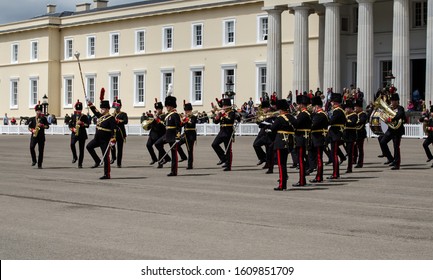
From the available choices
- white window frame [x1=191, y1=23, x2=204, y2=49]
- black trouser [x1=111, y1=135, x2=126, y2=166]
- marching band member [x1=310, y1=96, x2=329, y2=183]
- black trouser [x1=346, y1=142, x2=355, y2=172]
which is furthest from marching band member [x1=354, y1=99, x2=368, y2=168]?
white window frame [x1=191, y1=23, x2=204, y2=49]

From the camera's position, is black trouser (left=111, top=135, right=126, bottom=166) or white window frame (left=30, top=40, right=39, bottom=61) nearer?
black trouser (left=111, top=135, right=126, bottom=166)

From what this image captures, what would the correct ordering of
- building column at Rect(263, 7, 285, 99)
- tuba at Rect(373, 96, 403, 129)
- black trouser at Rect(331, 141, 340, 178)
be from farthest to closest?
building column at Rect(263, 7, 285, 99) → tuba at Rect(373, 96, 403, 129) → black trouser at Rect(331, 141, 340, 178)

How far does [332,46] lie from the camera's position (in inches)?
2037

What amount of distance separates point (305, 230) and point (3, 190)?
27.8 ft

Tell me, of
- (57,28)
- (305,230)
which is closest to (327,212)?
(305,230)

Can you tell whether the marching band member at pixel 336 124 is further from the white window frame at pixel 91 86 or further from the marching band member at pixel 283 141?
the white window frame at pixel 91 86

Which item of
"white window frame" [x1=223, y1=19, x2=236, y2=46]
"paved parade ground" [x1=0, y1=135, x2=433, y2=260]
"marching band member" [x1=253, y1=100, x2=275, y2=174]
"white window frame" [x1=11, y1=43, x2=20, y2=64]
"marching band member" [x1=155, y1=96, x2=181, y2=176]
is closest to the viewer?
"paved parade ground" [x1=0, y1=135, x2=433, y2=260]

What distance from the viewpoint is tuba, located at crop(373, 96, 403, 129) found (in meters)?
24.8

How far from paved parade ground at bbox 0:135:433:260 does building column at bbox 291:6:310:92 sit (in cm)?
2940

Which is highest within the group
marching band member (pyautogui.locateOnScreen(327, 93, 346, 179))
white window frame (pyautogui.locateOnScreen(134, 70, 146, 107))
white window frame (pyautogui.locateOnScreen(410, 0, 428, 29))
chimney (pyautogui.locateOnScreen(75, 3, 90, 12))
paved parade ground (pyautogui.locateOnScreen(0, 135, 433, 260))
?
chimney (pyautogui.locateOnScreen(75, 3, 90, 12))

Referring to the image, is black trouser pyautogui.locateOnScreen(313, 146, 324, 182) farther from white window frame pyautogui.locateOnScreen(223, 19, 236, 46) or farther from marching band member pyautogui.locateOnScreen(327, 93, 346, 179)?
white window frame pyautogui.locateOnScreen(223, 19, 236, 46)

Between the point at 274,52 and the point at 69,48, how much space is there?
28889mm

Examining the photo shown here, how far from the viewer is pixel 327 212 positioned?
1552cm

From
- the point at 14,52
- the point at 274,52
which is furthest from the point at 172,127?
the point at 14,52
